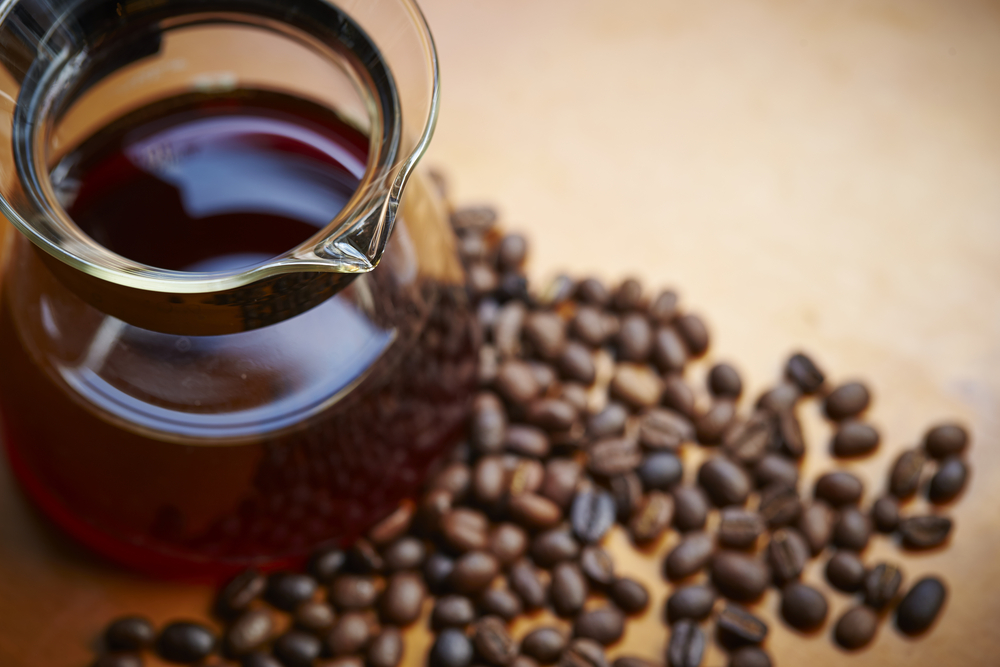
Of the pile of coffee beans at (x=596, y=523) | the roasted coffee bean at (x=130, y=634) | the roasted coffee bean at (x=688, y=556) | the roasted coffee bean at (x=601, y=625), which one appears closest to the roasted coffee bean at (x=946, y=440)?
the pile of coffee beans at (x=596, y=523)

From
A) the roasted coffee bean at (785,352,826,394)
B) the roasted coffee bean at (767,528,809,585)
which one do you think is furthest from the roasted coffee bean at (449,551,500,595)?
the roasted coffee bean at (785,352,826,394)

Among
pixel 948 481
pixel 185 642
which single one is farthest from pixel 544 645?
pixel 948 481

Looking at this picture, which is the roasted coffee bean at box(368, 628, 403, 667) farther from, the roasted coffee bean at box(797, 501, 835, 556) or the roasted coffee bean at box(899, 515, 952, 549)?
the roasted coffee bean at box(899, 515, 952, 549)

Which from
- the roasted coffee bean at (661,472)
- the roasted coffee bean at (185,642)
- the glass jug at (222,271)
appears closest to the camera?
the glass jug at (222,271)

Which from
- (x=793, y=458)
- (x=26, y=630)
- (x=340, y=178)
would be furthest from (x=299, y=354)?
(x=793, y=458)

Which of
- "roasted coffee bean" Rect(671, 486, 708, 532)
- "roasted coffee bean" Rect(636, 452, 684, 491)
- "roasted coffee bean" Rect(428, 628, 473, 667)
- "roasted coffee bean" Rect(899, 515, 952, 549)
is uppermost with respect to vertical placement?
"roasted coffee bean" Rect(636, 452, 684, 491)

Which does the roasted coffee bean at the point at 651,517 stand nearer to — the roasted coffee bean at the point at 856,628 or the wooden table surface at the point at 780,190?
the wooden table surface at the point at 780,190

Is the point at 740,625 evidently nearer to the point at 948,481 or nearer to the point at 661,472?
the point at 661,472

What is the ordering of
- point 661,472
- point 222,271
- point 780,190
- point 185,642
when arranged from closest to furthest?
point 222,271, point 185,642, point 661,472, point 780,190
